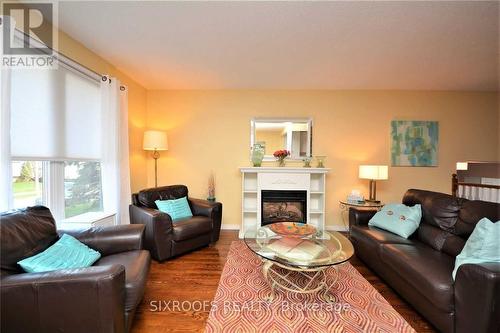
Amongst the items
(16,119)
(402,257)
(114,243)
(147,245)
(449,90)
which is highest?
(449,90)

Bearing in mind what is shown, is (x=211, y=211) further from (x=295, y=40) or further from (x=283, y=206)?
(x=295, y=40)

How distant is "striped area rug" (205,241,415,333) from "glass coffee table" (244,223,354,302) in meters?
0.09

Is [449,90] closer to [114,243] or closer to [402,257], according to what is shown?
[402,257]

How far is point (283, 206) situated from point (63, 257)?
2827mm

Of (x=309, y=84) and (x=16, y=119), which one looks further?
(x=309, y=84)

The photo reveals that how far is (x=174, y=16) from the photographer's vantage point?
73.7 inches

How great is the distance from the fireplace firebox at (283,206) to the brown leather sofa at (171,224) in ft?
2.78

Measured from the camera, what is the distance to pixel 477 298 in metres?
1.23

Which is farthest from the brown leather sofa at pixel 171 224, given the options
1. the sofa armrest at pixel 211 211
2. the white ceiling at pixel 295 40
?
the white ceiling at pixel 295 40

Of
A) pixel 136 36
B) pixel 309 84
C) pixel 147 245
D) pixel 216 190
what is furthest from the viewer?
pixel 216 190

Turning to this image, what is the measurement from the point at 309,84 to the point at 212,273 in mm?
3158

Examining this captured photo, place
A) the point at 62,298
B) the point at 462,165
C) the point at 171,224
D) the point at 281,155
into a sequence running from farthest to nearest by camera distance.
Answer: the point at 462,165 < the point at 281,155 < the point at 171,224 < the point at 62,298

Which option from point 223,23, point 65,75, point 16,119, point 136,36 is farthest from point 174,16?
point 16,119

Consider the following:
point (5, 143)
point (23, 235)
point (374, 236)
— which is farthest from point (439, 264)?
point (5, 143)
